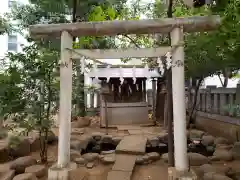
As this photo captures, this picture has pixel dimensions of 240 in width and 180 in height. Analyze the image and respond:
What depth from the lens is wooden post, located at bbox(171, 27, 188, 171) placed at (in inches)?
158

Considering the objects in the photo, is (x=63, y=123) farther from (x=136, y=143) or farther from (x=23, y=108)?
(x=136, y=143)

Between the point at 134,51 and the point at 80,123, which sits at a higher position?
the point at 134,51

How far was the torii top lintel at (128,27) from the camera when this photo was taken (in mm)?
4023

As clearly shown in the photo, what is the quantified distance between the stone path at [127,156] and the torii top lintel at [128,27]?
9.74 ft

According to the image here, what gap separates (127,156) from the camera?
6609 millimetres

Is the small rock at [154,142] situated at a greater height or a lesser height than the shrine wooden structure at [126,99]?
lesser

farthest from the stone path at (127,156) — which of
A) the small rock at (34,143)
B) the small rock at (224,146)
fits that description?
the small rock at (34,143)

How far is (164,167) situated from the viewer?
5.91 m

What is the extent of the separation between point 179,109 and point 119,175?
7.04ft

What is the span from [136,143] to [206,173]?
309cm

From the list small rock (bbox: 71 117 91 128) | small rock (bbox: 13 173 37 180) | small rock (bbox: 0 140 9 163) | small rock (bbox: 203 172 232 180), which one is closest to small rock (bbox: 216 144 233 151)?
small rock (bbox: 203 172 232 180)

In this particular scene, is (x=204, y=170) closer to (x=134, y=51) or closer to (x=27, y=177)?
(x=134, y=51)

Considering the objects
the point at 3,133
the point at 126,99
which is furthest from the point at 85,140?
the point at 126,99

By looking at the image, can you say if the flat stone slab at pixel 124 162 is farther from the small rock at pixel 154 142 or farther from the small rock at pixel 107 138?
the small rock at pixel 107 138
